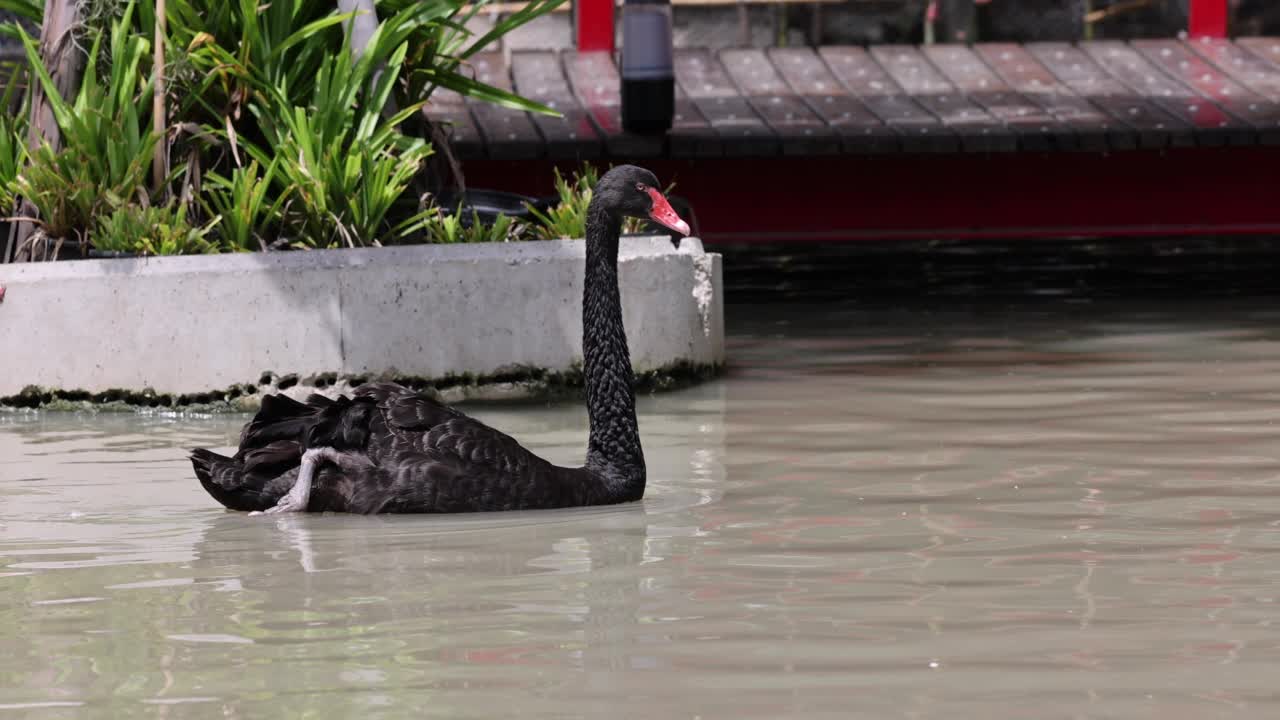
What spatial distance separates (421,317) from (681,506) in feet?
11.2

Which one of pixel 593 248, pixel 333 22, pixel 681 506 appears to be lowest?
pixel 681 506

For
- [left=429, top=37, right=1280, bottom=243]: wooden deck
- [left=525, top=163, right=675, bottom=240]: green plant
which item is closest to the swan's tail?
[left=525, top=163, right=675, bottom=240]: green plant

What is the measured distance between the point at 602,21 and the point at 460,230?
22.3 feet

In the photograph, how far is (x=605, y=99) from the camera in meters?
17.3

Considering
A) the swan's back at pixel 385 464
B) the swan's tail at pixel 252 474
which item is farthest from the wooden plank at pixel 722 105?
the swan's tail at pixel 252 474

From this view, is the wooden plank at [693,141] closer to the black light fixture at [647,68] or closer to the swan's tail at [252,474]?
the black light fixture at [647,68]

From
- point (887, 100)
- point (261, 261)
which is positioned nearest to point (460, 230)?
point (261, 261)

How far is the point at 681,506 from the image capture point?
8.06 meters

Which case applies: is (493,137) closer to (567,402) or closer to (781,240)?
(781,240)

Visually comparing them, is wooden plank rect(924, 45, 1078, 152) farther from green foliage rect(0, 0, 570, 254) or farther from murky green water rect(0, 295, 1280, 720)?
murky green water rect(0, 295, 1280, 720)

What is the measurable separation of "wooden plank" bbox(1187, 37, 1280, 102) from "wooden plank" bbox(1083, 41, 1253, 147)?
→ 0.46 meters

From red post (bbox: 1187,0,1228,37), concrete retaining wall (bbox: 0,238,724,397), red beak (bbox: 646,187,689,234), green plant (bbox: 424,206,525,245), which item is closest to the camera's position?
red beak (bbox: 646,187,689,234)

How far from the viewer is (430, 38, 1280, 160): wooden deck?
15.9m

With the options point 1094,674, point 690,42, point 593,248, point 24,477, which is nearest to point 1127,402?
point 593,248
